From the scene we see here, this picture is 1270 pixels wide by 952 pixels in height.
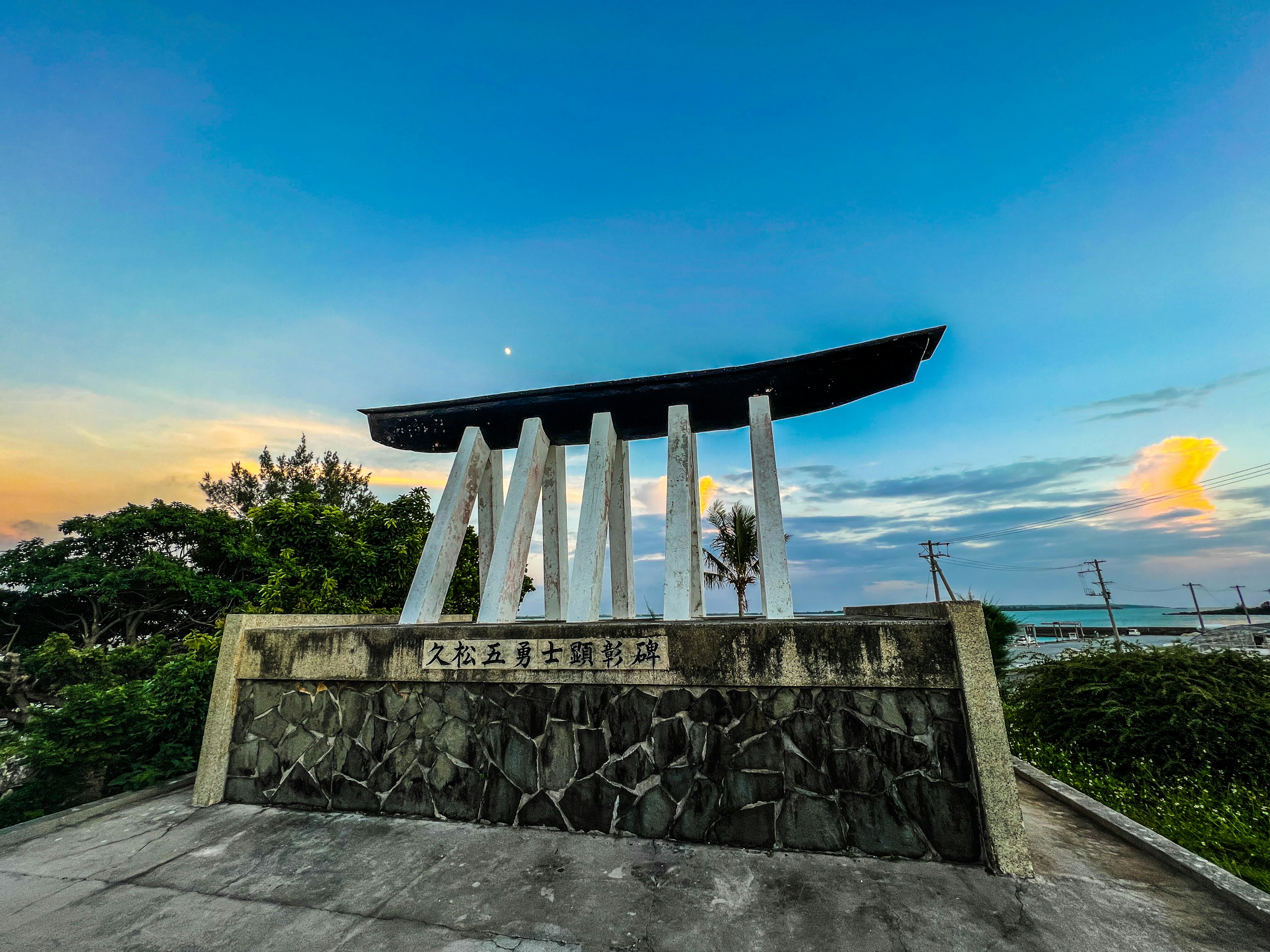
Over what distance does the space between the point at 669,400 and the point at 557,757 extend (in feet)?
14.6

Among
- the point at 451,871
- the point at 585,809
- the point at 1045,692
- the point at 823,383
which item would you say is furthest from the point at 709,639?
the point at 1045,692

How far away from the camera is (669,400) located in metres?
7.00

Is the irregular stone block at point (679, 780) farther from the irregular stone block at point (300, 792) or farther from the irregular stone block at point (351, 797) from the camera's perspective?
the irregular stone block at point (300, 792)

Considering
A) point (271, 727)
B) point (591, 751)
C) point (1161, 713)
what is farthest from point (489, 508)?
point (1161, 713)

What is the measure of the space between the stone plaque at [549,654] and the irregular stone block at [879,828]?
1889mm

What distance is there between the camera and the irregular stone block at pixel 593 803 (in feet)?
15.0

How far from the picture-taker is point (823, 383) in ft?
21.9

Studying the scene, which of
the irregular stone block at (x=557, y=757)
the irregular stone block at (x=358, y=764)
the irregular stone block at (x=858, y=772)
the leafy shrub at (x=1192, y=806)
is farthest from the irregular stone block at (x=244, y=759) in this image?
the leafy shrub at (x=1192, y=806)

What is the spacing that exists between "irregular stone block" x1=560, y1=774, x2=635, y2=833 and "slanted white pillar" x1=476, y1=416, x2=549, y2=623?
2213 millimetres

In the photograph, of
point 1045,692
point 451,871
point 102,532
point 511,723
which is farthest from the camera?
point 102,532

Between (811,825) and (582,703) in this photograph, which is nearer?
(811,825)

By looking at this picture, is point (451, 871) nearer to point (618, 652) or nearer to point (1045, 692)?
point (618, 652)

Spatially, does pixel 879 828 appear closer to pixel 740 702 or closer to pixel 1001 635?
pixel 740 702

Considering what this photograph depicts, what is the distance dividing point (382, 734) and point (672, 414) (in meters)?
4.90
